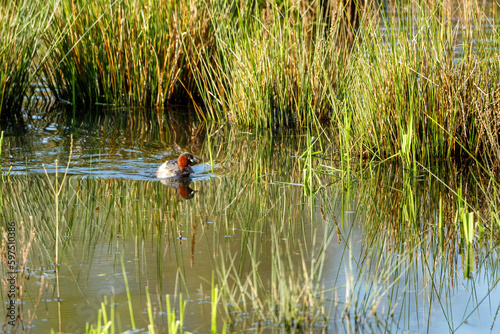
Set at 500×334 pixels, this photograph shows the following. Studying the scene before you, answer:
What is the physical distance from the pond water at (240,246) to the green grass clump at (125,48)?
1.81 m

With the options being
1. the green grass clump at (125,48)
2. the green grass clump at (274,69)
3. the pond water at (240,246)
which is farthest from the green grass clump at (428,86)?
the green grass clump at (125,48)

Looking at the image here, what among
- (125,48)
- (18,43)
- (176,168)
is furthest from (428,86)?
(18,43)

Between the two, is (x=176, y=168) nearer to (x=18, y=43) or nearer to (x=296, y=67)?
(x=296, y=67)

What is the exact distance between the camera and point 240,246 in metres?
4.39

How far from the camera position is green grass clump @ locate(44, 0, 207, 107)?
8.77 meters

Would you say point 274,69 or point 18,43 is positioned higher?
point 18,43

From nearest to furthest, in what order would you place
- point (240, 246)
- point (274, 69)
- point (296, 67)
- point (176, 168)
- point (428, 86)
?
point (240, 246)
point (428, 86)
point (176, 168)
point (274, 69)
point (296, 67)

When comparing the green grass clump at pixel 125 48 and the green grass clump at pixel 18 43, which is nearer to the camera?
the green grass clump at pixel 18 43

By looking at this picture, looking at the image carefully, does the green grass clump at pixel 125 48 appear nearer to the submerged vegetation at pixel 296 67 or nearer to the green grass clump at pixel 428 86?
the submerged vegetation at pixel 296 67

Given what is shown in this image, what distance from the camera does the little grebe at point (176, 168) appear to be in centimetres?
625

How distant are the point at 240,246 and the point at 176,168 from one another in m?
2.04

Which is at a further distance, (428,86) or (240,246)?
(428,86)

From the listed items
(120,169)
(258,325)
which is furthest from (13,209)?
(258,325)

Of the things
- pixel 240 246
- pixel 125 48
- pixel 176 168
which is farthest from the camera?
pixel 125 48
